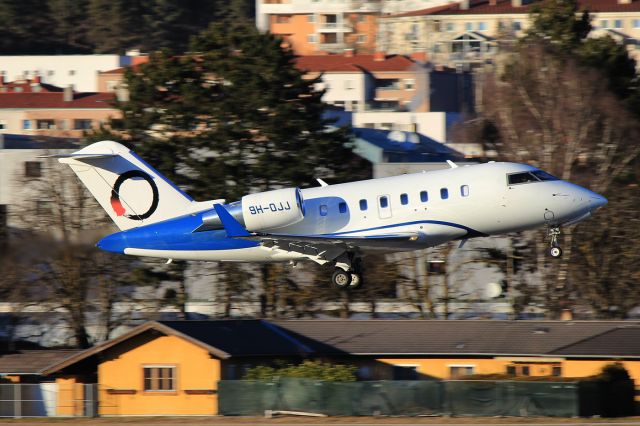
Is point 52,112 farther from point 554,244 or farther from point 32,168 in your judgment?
point 554,244

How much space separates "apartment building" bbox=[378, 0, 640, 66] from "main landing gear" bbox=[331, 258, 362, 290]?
8169 cm

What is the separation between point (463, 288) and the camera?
5503cm

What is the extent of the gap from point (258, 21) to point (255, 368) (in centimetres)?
9605

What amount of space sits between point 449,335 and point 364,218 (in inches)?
451

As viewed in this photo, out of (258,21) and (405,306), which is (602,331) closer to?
(405,306)

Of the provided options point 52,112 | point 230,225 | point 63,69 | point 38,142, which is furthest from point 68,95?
point 230,225

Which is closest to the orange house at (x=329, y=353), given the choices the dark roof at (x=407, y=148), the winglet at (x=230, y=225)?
the winglet at (x=230, y=225)

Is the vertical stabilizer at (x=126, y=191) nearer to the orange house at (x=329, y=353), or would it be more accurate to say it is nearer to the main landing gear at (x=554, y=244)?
the orange house at (x=329, y=353)

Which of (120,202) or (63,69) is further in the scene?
(63,69)

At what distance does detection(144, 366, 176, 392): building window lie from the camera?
126ft

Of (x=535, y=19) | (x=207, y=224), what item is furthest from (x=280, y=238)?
(x=535, y=19)

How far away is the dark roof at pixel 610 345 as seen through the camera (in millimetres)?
37844

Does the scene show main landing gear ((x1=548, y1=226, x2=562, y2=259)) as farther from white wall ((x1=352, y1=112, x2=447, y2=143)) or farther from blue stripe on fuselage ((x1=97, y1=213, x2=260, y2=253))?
white wall ((x1=352, y1=112, x2=447, y2=143))

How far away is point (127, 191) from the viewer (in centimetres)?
3344
